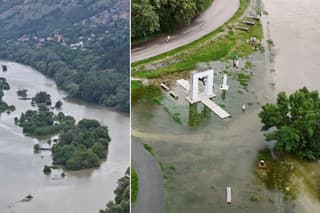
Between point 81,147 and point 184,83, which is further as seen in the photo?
point 184,83

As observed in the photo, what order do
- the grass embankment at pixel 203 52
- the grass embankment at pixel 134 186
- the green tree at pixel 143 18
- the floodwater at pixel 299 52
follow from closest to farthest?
the grass embankment at pixel 134 186 < the floodwater at pixel 299 52 < the grass embankment at pixel 203 52 < the green tree at pixel 143 18

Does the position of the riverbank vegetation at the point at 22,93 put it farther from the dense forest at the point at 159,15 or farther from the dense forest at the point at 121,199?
the dense forest at the point at 159,15

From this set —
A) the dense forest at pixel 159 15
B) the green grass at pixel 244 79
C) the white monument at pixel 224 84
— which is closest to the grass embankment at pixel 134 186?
the white monument at pixel 224 84

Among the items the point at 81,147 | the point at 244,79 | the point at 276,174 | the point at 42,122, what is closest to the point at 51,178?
the point at 81,147

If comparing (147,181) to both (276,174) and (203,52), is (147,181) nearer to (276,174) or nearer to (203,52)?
(276,174)

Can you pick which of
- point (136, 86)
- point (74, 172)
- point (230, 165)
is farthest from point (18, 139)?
point (230, 165)
